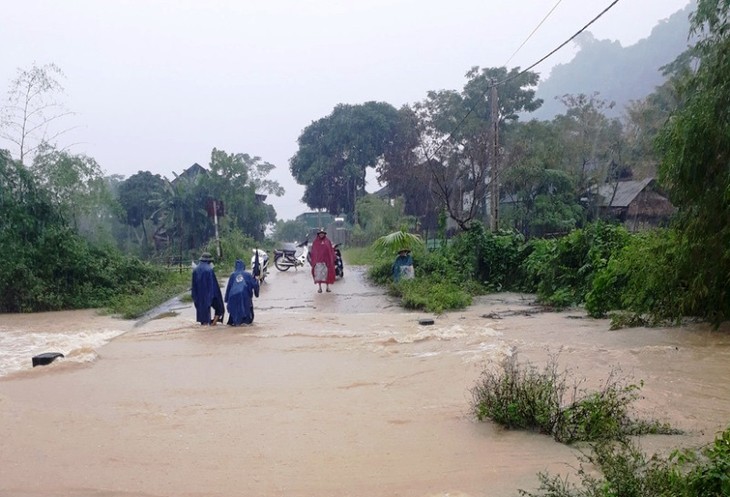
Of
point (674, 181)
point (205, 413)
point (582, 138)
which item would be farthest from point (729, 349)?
point (582, 138)

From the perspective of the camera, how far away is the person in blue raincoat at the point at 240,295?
12508 millimetres

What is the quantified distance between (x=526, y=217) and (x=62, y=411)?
25784 millimetres

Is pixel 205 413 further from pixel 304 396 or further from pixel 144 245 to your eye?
pixel 144 245

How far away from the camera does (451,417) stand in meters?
6.21

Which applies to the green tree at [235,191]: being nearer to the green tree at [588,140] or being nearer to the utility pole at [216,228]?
the utility pole at [216,228]

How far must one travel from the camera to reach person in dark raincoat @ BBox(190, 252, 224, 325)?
496 inches

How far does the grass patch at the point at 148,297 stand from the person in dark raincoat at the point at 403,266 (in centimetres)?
656

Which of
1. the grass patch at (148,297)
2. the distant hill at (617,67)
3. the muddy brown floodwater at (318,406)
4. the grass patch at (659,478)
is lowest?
the muddy brown floodwater at (318,406)

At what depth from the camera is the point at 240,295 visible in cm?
1256

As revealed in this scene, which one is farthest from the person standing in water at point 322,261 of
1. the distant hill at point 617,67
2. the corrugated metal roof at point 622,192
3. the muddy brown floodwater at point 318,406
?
the distant hill at point 617,67

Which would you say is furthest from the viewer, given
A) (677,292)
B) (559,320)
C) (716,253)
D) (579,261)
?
(579,261)

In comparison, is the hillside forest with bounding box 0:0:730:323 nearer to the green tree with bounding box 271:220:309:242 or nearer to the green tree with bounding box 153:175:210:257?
the green tree with bounding box 153:175:210:257

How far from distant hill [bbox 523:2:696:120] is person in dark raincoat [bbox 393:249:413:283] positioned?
2058 inches

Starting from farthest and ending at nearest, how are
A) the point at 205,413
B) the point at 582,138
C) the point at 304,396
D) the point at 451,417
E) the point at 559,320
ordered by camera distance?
1. the point at 582,138
2. the point at 559,320
3. the point at 304,396
4. the point at 205,413
5. the point at 451,417
